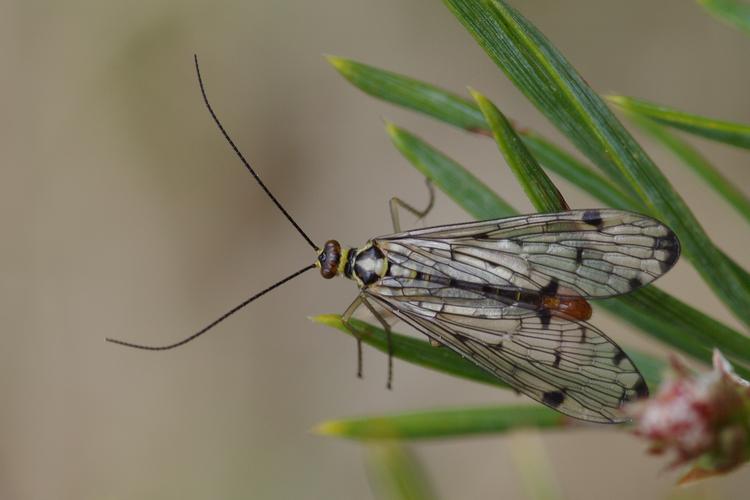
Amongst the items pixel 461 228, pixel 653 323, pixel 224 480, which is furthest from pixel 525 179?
pixel 224 480

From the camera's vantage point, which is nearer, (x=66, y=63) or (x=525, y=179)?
(x=525, y=179)

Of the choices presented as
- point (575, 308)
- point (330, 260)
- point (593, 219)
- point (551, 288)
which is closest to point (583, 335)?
point (575, 308)

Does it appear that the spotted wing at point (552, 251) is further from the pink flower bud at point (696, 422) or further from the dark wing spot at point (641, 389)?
the pink flower bud at point (696, 422)

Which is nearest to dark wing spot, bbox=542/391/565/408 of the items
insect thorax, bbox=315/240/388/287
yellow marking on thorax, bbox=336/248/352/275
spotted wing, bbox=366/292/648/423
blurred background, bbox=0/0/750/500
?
spotted wing, bbox=366/292/648/423

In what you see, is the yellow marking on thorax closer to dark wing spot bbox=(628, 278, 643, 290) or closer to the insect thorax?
the insect thorax

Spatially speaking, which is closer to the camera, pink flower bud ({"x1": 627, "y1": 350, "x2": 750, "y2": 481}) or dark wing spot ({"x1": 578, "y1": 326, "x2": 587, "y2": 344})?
pink flower bud ({"x1": 627, "y1": 350, "x2": 750, "y2": 481})

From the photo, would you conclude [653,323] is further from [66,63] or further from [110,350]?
[66,63]
